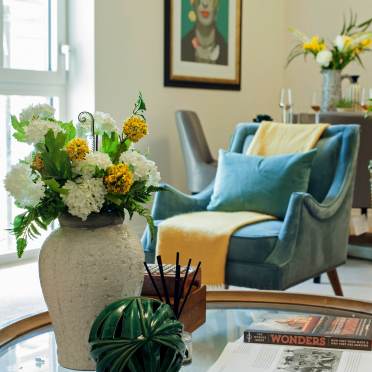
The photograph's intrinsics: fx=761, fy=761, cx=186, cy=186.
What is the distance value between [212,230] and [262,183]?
415 millimetres

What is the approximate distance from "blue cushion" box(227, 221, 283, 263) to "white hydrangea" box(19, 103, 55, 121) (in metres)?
1.78

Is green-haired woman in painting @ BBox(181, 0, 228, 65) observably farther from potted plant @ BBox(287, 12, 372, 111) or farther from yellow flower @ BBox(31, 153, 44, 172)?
yellow flower @ BBox(31, 153, 44, 172)

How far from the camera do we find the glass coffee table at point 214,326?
1.50 m

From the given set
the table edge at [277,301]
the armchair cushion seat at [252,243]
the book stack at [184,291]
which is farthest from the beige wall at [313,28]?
the book stack at [184,291]

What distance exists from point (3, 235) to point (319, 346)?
3308mm

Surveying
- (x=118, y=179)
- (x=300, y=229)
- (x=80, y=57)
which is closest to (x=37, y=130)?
(x=118, y=179)

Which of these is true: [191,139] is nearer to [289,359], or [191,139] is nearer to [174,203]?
[174,203]

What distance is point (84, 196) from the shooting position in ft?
4.51

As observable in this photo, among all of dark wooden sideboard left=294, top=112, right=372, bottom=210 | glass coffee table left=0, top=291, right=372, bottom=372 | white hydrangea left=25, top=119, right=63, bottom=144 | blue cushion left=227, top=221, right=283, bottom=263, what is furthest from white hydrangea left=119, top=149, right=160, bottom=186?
dark wooden sideboard left=294, top=112, right=372, bottom=210

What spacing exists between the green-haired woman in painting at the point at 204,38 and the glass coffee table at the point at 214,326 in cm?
368

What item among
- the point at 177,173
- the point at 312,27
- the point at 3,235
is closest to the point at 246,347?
the point at 3,235

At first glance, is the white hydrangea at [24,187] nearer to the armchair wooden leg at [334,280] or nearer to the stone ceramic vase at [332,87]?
the armchair wooden leg at [334,280]

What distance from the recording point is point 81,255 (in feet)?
4.60

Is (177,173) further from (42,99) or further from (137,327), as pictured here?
(137,327)
